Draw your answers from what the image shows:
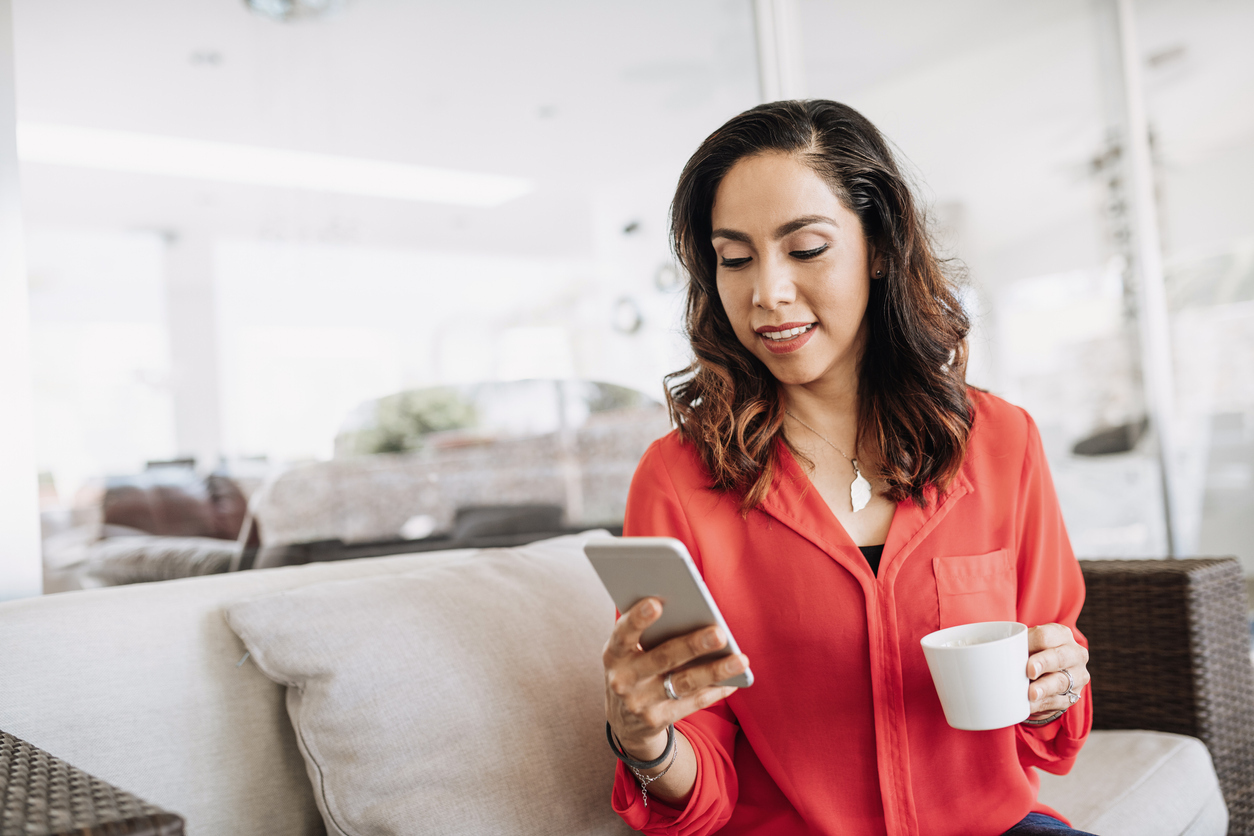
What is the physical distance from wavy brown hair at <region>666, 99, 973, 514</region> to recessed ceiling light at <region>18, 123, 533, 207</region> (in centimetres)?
116

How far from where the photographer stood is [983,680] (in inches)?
31.4

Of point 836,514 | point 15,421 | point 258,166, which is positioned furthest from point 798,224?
point 258,166

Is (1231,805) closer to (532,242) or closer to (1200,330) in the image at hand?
(532,242)

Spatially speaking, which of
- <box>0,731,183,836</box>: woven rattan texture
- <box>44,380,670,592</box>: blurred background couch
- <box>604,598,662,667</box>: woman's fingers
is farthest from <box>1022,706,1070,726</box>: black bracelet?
<box>44,380,670,592</box>: blurred background couch

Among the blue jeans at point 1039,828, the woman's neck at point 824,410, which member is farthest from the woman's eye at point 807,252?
the blue jeans at point 1039,828

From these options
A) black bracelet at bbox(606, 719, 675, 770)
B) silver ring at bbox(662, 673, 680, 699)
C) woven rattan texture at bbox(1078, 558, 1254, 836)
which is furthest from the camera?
woven rattan texture at bbox(1078, 558, 1254, 836)

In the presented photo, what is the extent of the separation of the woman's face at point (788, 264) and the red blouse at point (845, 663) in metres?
0.15

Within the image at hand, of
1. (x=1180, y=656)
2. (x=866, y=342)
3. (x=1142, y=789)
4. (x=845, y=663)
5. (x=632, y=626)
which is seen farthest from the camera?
(x=1180, y=656)

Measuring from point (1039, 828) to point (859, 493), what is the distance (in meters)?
0.44

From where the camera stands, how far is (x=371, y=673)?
1.05 m

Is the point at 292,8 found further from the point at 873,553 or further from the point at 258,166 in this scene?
the point at 873,553

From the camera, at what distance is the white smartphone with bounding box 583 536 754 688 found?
0.66 m

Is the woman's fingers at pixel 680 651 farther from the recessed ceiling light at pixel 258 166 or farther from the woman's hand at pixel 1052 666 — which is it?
the recessed ceiling light at pixel 258 166

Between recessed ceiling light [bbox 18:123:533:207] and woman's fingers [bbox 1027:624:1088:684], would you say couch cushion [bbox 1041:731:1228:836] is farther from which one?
recessed ceiling light [bbox 18:123:533:207]
